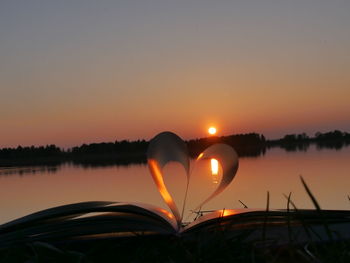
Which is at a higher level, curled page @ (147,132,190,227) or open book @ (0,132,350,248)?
curled page @ (147,132,190,227)

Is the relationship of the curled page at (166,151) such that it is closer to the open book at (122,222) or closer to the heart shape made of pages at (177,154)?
the heart shape made of pages at (177,154)

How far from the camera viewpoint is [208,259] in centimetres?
73

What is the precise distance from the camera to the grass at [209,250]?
69cm

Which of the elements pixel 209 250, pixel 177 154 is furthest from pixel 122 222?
pixel 177 154

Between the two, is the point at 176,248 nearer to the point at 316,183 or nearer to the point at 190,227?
the point at 190,227

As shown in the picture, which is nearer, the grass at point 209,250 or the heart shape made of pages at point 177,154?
the grass at point 209,250

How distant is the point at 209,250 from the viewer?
0.76m

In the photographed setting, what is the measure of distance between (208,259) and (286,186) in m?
6.88

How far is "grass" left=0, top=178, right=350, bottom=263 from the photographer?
27.1 inches

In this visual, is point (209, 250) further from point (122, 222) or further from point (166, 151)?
point (166, 151)

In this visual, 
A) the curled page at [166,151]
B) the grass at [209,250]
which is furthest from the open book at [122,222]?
the curled page at [166,151]

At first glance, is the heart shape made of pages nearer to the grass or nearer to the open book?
the open book

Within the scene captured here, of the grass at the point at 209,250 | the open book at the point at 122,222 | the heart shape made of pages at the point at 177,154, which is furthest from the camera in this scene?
the heart shape made of pages at the point at 177,154

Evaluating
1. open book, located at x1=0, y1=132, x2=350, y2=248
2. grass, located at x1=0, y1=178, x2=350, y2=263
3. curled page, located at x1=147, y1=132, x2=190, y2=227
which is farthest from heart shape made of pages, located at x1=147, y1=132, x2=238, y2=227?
grass, located at x1=0, y1=178, x2=350, y2=263
